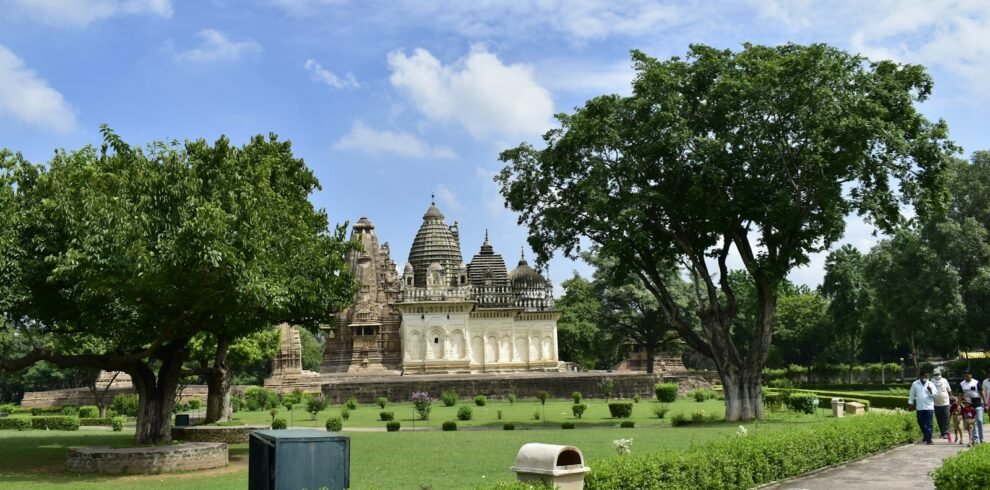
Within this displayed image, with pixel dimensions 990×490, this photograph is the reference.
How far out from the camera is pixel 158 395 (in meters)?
20.4

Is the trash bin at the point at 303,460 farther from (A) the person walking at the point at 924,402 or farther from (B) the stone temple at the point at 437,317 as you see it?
(B) the stone temple at the point at 437,317

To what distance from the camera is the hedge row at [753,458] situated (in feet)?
35.1

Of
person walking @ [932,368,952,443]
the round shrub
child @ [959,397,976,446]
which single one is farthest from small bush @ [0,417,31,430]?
child @ [959,397,976,446]

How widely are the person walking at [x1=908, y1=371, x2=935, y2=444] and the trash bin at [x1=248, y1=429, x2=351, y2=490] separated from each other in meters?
12.9

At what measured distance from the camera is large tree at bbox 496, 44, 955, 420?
24.1 metres

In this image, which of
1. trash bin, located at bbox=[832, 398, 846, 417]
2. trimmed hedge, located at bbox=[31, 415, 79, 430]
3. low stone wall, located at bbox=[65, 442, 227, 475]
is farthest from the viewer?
trimmed hedge, located at bbox=[31, 415, 79, 430]

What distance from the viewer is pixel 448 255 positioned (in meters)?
57.2

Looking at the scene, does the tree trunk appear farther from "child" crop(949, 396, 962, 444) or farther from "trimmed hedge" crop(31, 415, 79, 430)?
"child" crop(949, 396, 962, 444)

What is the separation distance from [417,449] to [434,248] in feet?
124

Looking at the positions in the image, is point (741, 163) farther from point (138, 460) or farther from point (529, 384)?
point (529, 384)

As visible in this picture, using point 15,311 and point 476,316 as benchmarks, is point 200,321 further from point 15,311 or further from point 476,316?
point 476,316

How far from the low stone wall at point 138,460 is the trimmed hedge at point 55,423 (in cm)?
1498

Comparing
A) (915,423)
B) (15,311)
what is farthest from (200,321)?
(915,423)

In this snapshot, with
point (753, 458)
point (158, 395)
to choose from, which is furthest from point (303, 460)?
point (158, 395)
